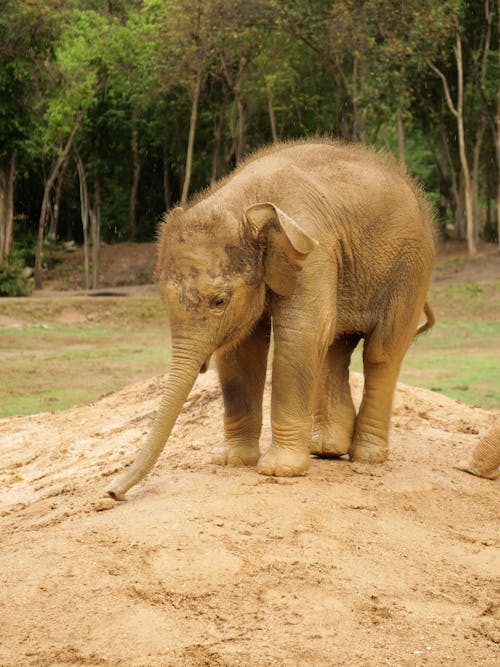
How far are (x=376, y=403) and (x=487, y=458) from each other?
3.51 ft

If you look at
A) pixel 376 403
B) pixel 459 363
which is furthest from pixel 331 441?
pixel 459 363

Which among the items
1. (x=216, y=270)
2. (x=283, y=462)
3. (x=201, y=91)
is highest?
(x=201, y=91)

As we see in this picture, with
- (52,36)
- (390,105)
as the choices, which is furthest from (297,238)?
(390,105)

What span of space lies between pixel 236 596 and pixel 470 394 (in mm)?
11029

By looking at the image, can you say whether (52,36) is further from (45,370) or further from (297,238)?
(297,238)

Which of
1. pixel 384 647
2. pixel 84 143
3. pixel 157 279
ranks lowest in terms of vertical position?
pixel 384 647

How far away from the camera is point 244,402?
25.1 ft

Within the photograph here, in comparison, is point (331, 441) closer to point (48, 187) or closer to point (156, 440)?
point (156, 440)

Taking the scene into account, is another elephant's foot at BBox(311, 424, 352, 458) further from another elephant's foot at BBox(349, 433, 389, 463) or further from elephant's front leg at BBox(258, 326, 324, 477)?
elephant's front leg at BBox(258, 326, 324, 477)

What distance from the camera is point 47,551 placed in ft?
18.1

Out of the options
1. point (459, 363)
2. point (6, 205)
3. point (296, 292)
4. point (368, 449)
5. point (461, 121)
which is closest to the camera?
point (296, 292)

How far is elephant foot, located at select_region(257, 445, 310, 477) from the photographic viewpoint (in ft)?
22.9

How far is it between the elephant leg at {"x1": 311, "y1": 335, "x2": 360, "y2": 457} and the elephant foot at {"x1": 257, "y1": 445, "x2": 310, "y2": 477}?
116cm

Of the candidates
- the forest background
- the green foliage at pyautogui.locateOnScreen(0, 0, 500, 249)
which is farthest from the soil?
the forest background
